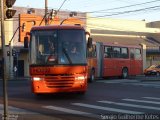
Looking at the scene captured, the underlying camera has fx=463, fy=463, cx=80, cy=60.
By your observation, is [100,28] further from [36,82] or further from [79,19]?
[36,82]

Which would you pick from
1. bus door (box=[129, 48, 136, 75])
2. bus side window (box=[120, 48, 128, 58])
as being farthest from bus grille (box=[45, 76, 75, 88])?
bus door (box=[129, 48, 136, 75])

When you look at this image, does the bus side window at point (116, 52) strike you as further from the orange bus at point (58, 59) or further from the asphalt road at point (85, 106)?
the orange bus at point (58, 59)

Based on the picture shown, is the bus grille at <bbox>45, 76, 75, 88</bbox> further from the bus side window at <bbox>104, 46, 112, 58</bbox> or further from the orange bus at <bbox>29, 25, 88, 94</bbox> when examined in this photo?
the bus side window at <bbox>104, 46, 112, 58</bbox>

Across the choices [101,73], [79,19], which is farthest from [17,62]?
[101,73]

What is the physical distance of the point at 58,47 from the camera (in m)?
20.2

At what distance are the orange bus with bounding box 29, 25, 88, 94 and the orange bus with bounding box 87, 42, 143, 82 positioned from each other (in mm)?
12344

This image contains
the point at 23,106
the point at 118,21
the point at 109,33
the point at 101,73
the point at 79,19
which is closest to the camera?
the point at 23,106

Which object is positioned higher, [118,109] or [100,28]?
[100,28]

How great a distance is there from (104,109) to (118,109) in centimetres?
50

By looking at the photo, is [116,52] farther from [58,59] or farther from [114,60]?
[58,59]

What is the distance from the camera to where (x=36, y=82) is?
19859 mm

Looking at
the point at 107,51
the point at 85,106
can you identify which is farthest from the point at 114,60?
the point at 85,106

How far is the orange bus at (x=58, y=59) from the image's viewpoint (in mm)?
19828

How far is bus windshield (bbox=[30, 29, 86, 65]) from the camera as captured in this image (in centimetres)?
2003
